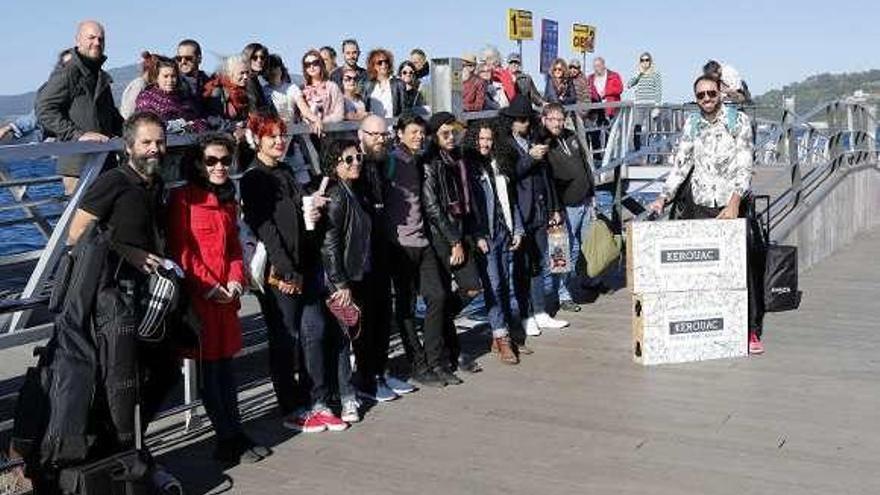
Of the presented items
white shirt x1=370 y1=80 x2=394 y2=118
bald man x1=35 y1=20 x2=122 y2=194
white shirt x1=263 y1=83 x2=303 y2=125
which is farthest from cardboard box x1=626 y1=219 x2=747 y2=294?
bald man x1=35 y1=20 x2=122 y2=194

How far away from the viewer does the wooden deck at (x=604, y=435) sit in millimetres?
4824

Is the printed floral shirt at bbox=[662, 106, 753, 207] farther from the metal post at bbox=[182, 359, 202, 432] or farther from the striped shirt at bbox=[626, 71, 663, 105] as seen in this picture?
the striped shirt at bbox=[626, 71, 663, 105]

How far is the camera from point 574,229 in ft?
29.6

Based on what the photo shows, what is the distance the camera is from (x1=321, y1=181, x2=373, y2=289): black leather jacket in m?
5.64

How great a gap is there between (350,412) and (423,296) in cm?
103

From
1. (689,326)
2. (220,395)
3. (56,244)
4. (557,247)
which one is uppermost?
(56,244)

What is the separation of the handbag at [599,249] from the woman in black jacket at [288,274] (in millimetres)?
3624

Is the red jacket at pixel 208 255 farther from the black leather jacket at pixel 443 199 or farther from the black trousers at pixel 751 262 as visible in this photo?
the black trousers at pixel 751 262

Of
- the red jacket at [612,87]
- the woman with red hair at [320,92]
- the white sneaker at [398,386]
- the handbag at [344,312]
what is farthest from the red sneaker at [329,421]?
the red jacket at [612,87]

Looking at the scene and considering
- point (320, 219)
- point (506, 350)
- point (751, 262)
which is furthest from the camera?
point (751, 262)

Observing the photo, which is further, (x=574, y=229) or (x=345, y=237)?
(x=574, y=229)

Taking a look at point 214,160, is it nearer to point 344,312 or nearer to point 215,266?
point 215,266

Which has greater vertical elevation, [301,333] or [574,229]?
[574,229]

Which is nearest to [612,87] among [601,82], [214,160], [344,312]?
[601,82]
